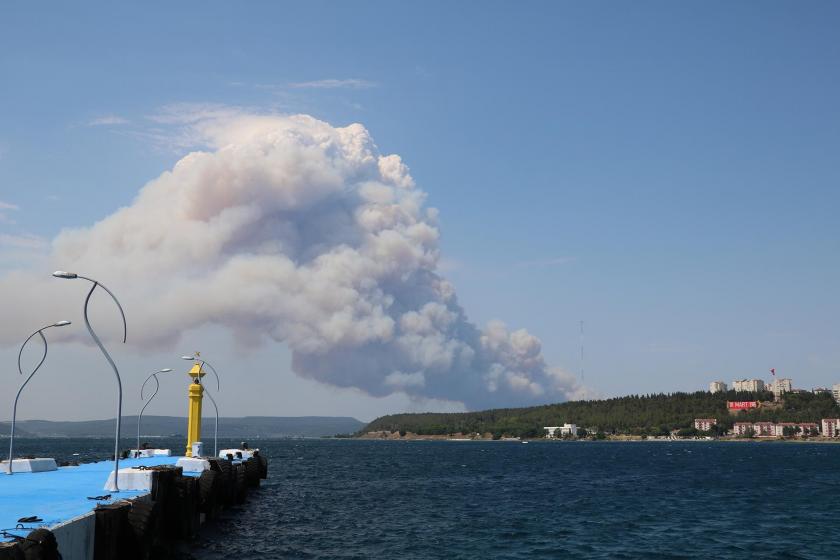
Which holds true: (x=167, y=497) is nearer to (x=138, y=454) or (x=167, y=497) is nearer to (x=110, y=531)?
(x=110, y=531)

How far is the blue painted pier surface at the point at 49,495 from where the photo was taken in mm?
26286

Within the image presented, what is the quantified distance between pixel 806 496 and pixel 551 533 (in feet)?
128

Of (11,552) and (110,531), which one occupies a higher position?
(11,552)

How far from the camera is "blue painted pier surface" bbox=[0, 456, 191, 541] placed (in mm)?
26286

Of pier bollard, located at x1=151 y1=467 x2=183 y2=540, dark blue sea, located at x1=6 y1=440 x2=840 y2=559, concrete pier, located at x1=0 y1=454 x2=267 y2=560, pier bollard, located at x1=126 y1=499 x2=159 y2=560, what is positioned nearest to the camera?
concrete pier, located at x1=0 y1=454 x2=267 y2=560

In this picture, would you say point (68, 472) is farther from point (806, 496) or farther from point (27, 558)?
point (806, 496)

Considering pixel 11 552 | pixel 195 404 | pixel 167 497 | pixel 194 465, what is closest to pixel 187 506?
pixel 167 497

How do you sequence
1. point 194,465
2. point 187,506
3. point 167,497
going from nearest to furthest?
point 167,497, point 187,506, point 194,465

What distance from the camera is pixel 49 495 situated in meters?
33.7

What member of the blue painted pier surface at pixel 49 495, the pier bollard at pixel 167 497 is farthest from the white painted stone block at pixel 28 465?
the pier bollard at pixel 167 497

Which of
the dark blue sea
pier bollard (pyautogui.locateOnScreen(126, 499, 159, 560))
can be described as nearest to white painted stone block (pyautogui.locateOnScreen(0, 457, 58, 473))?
the dark blue sea

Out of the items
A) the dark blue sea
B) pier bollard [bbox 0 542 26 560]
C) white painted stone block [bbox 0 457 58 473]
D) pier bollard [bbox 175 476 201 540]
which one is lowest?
the dark blue sea

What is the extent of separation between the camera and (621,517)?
177 ft

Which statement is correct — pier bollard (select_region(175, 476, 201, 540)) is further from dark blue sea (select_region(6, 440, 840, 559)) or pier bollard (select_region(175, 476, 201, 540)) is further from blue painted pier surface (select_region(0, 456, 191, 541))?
blue painted pier surface (select_region(0, 456, 191, 541))
